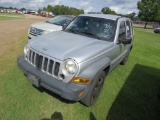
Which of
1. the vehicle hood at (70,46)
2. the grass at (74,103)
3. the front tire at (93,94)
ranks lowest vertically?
the grass at (74,103)

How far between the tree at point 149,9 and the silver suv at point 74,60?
45.8 metres

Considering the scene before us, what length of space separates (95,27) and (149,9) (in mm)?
46897

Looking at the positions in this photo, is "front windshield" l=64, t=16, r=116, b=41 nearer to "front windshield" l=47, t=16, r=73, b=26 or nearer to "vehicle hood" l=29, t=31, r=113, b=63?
"vehicle hood" l=29, t=31, r=113, b=63

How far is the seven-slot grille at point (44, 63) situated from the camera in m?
3.24

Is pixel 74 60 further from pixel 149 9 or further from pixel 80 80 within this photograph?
pixel 149 9

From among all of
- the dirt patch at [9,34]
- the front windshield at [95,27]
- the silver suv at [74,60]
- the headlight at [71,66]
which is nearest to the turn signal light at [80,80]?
the silver suv at [74,60]

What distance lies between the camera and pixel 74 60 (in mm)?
3076

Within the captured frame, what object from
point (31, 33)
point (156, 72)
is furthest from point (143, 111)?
point (31, 33)

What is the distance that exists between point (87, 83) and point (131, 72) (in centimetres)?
380

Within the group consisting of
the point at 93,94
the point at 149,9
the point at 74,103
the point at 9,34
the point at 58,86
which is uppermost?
the point at 149,9

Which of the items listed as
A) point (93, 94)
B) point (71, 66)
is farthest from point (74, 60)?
point (93, 94)

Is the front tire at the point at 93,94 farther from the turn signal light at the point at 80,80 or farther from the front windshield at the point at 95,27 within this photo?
the front windshield at the point at 95,27

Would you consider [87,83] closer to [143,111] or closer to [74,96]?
[74,96]

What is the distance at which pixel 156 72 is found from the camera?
692cm
